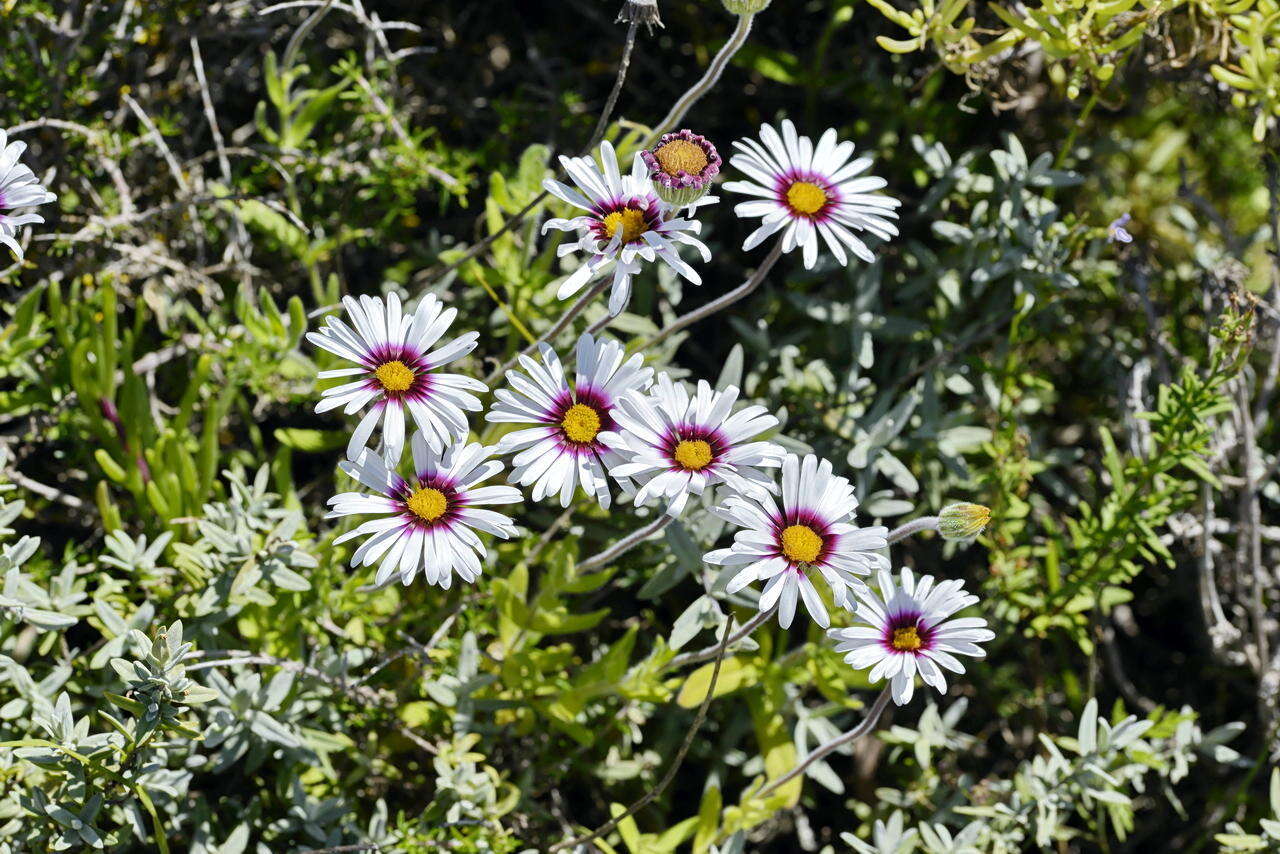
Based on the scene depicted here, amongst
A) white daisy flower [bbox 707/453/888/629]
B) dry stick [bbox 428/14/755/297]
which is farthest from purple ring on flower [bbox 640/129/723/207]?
white daisy flower [bbox 707/453/888/629]

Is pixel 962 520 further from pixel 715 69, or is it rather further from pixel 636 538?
pixel 715 69

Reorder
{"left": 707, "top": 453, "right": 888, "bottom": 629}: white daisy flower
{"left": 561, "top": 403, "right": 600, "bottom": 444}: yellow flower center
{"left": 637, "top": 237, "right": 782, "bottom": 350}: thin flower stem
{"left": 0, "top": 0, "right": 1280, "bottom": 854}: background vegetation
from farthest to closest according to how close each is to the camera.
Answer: {"left": 0, "top": 0, "right": 1280, "bottom": 854}: background vegetation < {"left": 637, "top": 237, "right": 782, "bottom": 350}: thin flower stem < {"left": 561, "top": 403, "right": 600, "bottom": 444}: yellow flower center < {"left": 707, "top": 453, "right": 888, "bottom": 629}: white daisy flower

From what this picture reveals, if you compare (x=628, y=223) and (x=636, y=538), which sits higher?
(x=628, y=223)

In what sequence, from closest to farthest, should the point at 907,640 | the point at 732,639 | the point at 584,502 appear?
the point at 907,640 < the point at 732,639 < the point at 584,502

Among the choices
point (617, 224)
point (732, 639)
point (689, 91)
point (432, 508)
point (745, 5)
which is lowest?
point (732, 639)

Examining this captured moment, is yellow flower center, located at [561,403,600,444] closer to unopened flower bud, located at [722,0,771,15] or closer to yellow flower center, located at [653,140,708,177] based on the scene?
yellow flower center, located at [653,140,708,177]

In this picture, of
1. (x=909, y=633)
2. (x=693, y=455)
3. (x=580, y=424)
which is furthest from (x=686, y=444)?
(x=909, y=633)
